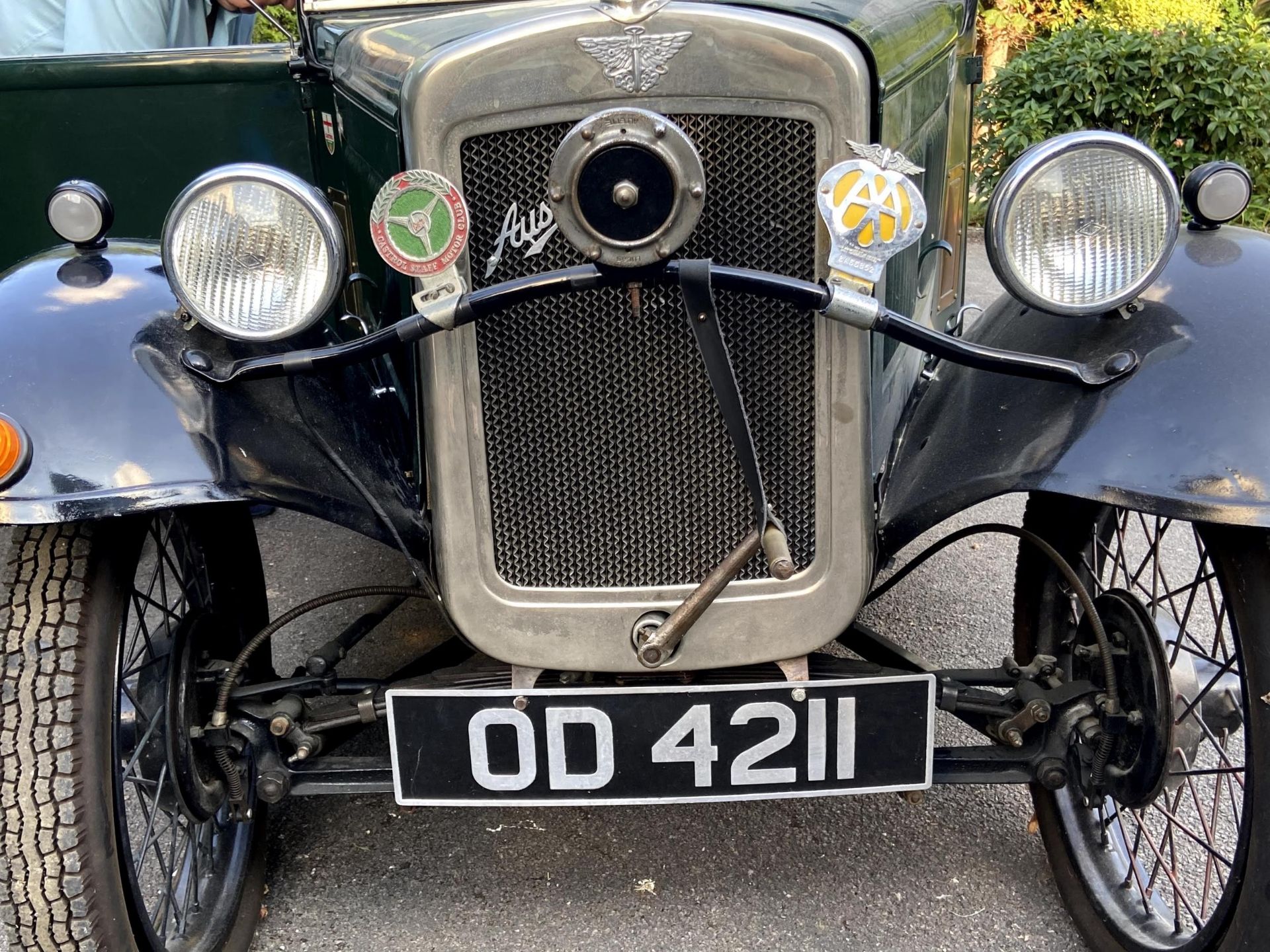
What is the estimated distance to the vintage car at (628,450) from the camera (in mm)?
1593

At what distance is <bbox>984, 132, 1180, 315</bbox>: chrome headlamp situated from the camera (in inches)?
64.4

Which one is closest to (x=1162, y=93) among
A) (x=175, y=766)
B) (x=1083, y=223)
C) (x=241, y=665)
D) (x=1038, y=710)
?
(x=1083, y=223)

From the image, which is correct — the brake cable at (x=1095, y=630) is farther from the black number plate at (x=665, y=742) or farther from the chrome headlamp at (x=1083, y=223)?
the chrome headlamp at (x=1083, y=223)

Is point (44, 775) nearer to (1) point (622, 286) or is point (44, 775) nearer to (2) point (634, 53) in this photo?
(1) point (622, 286)

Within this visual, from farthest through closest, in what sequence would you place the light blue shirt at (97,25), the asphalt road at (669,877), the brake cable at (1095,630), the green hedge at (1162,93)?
the green hedge at (1162,93) → the light blue shirt at (97,25) → the asphalt road at (669,877) → the brake cable at (1095,630)

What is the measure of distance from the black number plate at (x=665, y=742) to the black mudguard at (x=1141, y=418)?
11.7 inches

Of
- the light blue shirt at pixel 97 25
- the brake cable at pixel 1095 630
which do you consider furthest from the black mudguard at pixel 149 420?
the light blue shirt at pixel 97 25

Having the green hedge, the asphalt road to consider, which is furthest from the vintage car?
the green hedge

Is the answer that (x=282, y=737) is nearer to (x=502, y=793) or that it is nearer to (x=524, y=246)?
(x=502, y=793)

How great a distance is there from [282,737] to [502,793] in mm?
397

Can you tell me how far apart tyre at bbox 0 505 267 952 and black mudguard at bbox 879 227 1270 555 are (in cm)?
117

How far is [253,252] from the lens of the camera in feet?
5.59

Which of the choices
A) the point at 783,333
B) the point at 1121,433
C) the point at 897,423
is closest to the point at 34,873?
the point at 783,333

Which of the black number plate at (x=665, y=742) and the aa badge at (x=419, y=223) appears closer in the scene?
the aa badge at (x=419, y=223)
